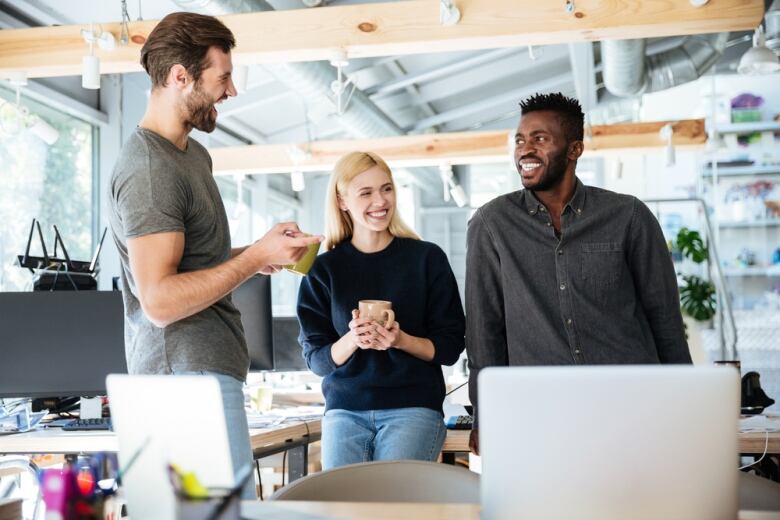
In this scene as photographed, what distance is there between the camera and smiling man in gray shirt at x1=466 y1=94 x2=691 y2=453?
2209 millimetres

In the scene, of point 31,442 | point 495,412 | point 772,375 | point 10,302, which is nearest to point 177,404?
point 495,412

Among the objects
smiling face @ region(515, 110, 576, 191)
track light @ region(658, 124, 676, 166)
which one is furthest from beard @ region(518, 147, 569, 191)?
track light @ region(658, 124, 676, 166)

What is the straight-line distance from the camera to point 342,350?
2266 millimetres

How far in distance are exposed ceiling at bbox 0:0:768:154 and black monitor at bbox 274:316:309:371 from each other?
2301mm

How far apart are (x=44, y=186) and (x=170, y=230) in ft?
15.3

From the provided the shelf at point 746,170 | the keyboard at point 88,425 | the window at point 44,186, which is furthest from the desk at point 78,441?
the shelf at point 746,170

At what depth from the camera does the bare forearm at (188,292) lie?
1.70 meters

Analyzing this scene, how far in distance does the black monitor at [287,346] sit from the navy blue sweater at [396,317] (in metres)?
1.65

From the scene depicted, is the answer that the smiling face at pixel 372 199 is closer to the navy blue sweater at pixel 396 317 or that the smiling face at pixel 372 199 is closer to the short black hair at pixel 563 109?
the navy blue sweater at pixel 396 317

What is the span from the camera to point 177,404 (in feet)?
3.86

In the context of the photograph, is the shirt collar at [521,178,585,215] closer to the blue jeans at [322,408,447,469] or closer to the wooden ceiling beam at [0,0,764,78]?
the blue jeans at [322,408,447,469]

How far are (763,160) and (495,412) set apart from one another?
8.29m

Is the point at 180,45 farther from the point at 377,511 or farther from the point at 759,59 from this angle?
the point at 759,59

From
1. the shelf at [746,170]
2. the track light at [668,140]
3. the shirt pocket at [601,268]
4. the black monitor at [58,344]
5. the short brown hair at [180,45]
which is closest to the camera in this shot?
the short brown hair at [180,45]
